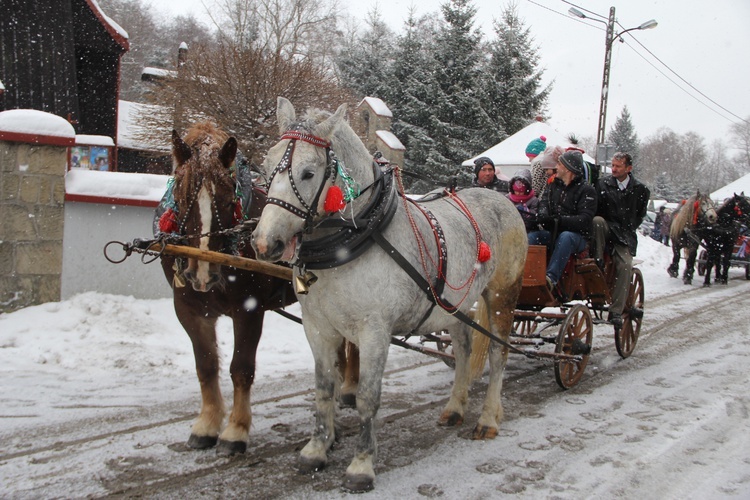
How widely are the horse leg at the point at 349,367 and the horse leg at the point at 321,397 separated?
1335mm

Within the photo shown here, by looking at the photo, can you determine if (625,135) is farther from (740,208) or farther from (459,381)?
(459,381)

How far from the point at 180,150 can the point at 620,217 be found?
4596mm

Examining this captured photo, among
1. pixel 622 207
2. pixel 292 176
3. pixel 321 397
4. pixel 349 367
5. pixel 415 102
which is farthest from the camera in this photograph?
pixel 415 102

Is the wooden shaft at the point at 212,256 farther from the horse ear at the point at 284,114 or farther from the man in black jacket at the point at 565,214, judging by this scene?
the man in black jacket at the point at 565,214

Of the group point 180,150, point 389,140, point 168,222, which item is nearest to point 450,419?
point 168,222

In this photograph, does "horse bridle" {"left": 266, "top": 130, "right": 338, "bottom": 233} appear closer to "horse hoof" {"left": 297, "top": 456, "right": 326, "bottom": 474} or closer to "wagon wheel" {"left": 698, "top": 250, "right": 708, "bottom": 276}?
"horse hoof" {"left": 297, "top": 456, "right": 326, "bottom": 474}

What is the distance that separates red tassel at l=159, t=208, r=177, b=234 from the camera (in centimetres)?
355

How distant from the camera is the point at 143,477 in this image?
3.39 meters

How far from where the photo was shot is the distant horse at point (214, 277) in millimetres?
3393

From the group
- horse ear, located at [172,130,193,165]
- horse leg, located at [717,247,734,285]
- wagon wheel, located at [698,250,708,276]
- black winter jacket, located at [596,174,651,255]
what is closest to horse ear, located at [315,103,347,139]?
horse ear, located at [172,130,193,165]

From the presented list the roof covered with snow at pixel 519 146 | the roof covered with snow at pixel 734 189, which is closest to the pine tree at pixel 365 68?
the roof covered with snow at pixel 519 146

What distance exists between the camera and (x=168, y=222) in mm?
3557

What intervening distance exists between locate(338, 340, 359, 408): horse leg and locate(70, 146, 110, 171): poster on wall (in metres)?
9.14

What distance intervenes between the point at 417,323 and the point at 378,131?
75.2 ft
